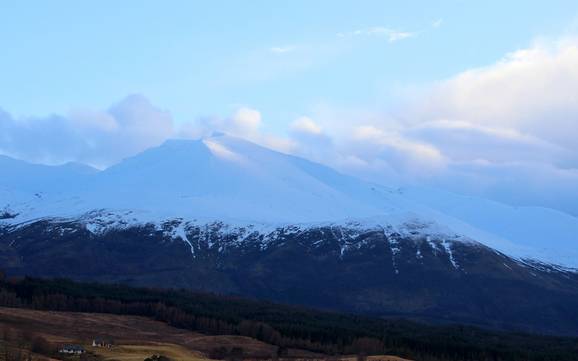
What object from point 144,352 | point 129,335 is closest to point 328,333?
point 129,335

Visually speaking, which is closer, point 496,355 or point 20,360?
point 20,360

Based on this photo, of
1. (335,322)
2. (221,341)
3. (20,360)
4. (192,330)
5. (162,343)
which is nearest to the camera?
(20,360)

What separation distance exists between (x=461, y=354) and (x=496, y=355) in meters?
6.02

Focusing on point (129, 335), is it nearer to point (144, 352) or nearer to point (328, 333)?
point (328, 333)

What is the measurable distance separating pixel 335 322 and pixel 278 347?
116 feet

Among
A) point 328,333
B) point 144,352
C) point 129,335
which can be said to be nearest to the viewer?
A: point 144,352

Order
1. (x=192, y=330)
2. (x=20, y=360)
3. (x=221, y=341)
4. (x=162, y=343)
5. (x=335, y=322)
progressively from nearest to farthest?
(x=20, y=360) < (x=162, y=343) < (x=221, y=341) < (x=192, y=330) < (x=335, y=322)

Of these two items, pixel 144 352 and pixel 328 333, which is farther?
pixel 328 333

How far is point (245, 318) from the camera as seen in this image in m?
197

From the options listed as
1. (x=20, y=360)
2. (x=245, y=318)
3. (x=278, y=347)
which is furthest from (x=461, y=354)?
(x=20, y=360)

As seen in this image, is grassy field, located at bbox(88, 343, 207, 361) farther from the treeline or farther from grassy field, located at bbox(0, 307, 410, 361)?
the treeline

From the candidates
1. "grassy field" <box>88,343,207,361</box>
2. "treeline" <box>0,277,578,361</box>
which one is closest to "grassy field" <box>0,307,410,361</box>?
"grassy field" <box>88,343,207,361</box>

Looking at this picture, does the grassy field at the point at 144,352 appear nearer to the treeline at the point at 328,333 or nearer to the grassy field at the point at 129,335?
the grassy field at the point at 129,335

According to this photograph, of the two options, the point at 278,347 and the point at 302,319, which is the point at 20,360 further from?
the point at 302,319
